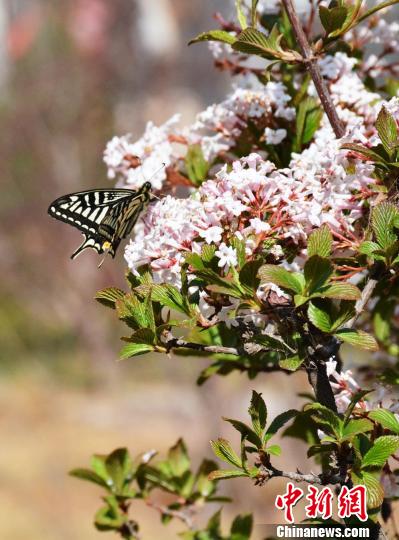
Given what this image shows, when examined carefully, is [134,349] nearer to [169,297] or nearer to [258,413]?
[169,297]

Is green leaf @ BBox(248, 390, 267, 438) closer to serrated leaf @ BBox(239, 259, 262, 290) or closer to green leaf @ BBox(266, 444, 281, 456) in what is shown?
green leaf @ BBox(266, 444, 281, 456)

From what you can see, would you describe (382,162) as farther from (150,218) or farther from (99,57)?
(99,57)

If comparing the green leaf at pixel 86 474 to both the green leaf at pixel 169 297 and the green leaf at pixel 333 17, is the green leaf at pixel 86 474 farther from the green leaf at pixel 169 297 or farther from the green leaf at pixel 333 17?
the green leaf at pixel 333 17

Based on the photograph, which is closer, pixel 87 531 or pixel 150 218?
pixel 150 218

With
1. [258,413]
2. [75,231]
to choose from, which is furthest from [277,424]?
[75,231]

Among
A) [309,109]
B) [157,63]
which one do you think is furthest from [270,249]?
[157,63]

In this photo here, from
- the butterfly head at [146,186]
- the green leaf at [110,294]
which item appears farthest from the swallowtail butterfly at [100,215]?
the green leaf at [110,294]
